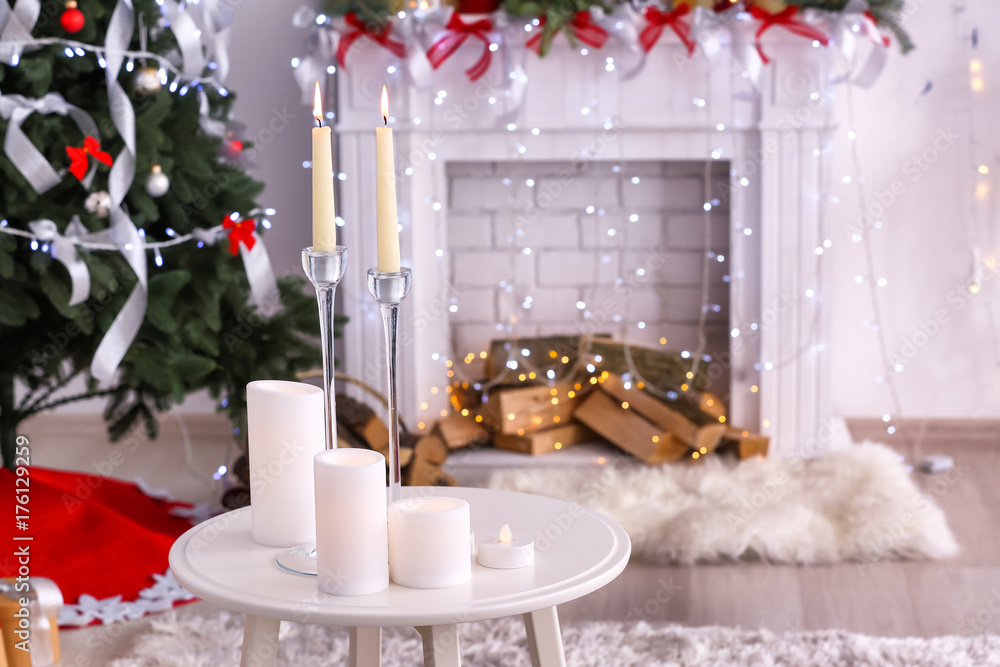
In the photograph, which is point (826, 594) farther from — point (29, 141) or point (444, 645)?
point (29, 141)

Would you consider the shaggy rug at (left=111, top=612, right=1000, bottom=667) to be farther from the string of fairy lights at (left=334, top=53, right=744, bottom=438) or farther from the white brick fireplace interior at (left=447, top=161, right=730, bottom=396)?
the white brick fireplace interior at (left=447, top=161, right=730, bottom=396)

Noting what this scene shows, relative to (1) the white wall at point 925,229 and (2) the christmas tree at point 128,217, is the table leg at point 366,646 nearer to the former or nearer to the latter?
(2) the christmas tree at point 128,217

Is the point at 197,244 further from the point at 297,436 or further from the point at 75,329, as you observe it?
the point at 297,436

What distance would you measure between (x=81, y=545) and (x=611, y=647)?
1091 millimetres

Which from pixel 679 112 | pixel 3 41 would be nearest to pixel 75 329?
pixel 3 41

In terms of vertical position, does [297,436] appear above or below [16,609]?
above

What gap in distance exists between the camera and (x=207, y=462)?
273 centimetres

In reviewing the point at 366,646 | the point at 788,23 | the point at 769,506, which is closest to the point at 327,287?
the point at 366,646

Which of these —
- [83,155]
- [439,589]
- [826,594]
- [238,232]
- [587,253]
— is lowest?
[826,594]

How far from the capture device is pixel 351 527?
0.86 metres

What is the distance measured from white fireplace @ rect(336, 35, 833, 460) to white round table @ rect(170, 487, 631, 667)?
1589mm

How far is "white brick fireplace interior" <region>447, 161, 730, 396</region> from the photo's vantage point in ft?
9.16

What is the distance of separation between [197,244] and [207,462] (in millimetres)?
938

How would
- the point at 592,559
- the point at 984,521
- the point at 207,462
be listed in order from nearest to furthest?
the point at 592,559, the point at 984,521, the point at 207,462
